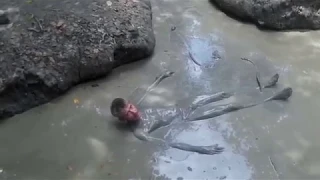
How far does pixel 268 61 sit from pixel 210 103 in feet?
1.82

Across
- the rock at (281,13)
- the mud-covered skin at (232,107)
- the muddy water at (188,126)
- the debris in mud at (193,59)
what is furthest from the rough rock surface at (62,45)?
the rock at (281,13)

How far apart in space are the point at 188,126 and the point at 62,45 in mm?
833

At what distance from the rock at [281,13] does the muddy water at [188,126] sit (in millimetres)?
181

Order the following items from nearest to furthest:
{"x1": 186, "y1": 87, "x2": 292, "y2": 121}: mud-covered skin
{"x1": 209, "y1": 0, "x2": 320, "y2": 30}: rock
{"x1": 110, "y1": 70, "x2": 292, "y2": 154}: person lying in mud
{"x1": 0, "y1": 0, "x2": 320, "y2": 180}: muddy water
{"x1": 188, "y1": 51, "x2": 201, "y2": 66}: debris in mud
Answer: {"x1": 0, "y1": 0, "x2": 320, "y2": 180}: muddy water → {"x1": 110, "y1": 70, "x2": 292, "y2": 154}: person lying in mud → {"x1": 186, "y1": 87, "x2": 292, "y2": 121}: mud-covered skin → {"x1": 188, "y1": 51, "x2": 201, "y2": 66}: debris in mud → {"x1": 209, "y1": 0, "x2": 320, "y2": 30}: rock

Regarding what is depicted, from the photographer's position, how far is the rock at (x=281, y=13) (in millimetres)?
2998

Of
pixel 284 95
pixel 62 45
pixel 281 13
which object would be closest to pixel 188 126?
pixel 284 95

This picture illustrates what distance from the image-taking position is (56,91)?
2.35m

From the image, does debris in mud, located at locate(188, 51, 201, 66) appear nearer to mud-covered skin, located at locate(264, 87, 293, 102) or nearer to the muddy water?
the muddy water

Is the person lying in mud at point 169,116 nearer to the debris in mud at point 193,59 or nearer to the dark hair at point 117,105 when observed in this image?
the dark hair at point 117,105

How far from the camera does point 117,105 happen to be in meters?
2.16

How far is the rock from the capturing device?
9.84 feet

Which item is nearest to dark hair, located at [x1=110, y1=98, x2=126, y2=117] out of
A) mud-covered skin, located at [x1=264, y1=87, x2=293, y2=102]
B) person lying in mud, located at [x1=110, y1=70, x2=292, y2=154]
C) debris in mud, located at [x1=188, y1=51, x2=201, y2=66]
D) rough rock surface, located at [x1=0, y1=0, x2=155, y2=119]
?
person lying in mud, located at [x1=110, y1=70, x2=292, y2=154]

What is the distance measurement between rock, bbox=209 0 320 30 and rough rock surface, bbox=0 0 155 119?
28.9 inches

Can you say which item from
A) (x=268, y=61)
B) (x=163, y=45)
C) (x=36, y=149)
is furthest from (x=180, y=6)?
(x=36, y=149)
